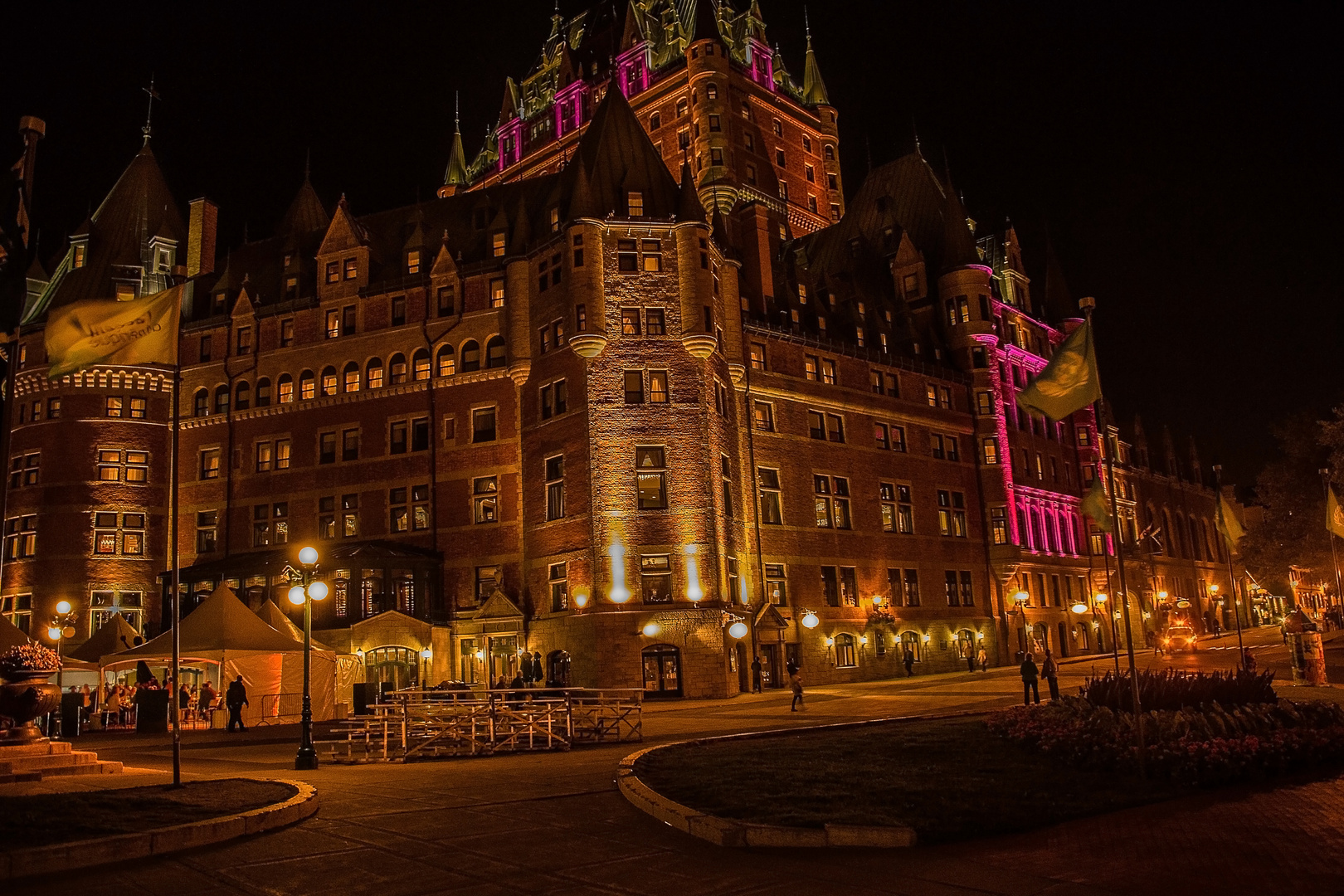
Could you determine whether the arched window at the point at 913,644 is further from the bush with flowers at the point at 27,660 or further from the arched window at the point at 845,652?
the bush with flowers at the point at 27,660

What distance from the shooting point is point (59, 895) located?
376 inches

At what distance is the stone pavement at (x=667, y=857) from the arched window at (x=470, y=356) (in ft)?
110

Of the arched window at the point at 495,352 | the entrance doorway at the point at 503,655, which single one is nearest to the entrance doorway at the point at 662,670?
the entrance doorway at the point at 503,655

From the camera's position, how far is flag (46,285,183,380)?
17656mm

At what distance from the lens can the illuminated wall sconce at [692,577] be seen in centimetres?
4175

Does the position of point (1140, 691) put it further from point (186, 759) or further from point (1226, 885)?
point (186, 759)

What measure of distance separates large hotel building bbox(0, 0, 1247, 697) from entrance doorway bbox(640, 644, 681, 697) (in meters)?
0.14

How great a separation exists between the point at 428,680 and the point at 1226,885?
38972 millimetres

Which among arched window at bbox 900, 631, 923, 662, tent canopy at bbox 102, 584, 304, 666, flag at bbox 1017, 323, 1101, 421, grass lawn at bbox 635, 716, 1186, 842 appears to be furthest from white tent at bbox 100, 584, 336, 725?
arched window at bbox 900, 631, 923, 662

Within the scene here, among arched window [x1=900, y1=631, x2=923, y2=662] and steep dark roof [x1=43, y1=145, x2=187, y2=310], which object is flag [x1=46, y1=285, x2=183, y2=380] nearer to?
steep dark roof [x1=43, y1=145, x2=187, y2=310]

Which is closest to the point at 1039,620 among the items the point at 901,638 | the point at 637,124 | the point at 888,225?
the point at 901,638

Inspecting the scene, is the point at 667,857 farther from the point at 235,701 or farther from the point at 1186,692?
the point at 235,701

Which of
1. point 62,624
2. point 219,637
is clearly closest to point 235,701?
point 219,637

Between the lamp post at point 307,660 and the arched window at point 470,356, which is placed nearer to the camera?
the lamp post at point 307,660
